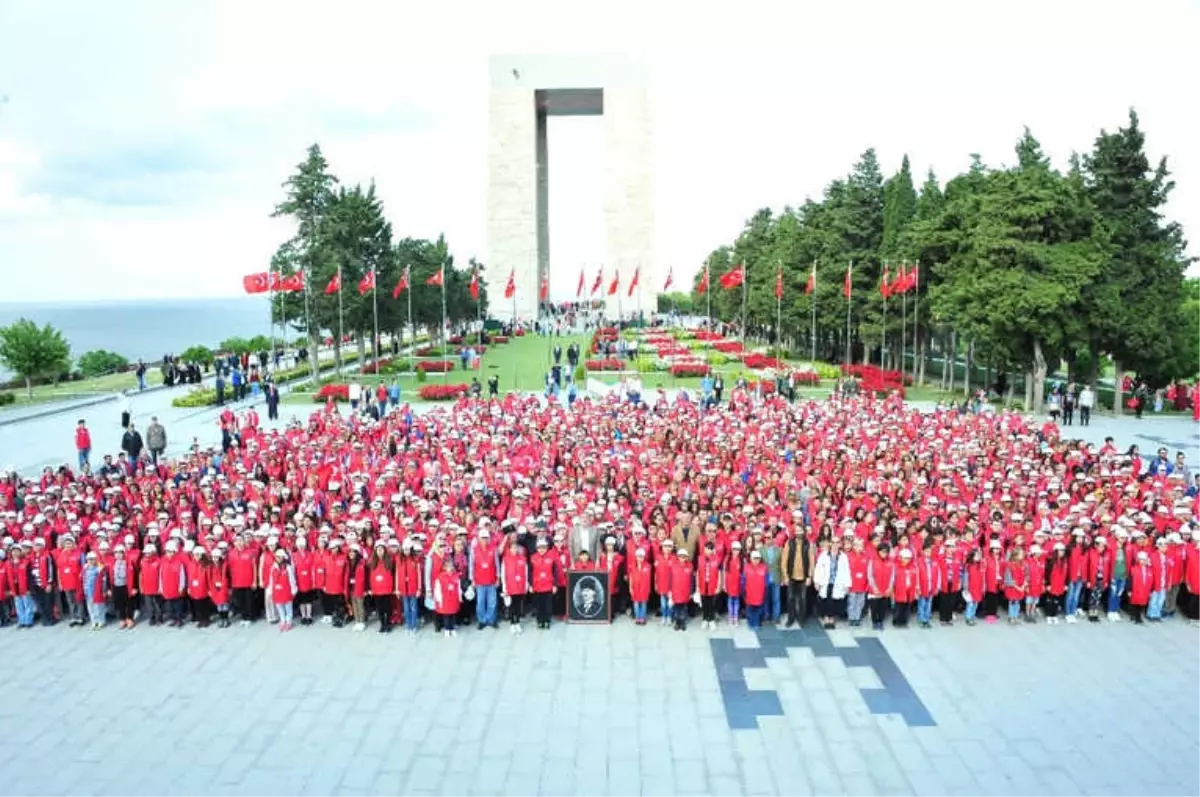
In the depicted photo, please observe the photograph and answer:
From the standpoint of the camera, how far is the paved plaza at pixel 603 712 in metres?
→ 8.73

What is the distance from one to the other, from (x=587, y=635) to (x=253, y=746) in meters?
4.49

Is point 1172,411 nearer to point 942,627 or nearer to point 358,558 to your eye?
point 942,627

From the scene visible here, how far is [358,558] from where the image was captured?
493 inches

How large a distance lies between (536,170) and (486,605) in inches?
3186

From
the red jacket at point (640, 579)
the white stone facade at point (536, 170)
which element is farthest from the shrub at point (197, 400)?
the white stone facade at point (536, 170)

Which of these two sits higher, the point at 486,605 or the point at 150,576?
the point at 150,576

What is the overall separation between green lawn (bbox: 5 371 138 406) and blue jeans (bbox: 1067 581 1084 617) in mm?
37523

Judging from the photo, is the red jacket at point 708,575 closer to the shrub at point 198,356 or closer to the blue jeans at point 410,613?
the blue jeans at point 410,613

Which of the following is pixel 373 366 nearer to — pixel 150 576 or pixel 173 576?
pixel 150 576

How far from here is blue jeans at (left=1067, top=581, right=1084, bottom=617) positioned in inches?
501

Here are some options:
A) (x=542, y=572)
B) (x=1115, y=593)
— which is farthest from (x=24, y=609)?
(x=1115, y=593)

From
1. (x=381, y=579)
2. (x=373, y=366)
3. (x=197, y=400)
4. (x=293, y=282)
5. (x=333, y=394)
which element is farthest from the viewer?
(x=373, y=366)

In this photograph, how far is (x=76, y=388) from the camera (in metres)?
43.6

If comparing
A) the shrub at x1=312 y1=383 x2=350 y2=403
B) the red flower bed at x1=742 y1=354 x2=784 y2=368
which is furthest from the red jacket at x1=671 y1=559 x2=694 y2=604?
the red flower bed at x1=742 y1=354 x2=784 y2=368
